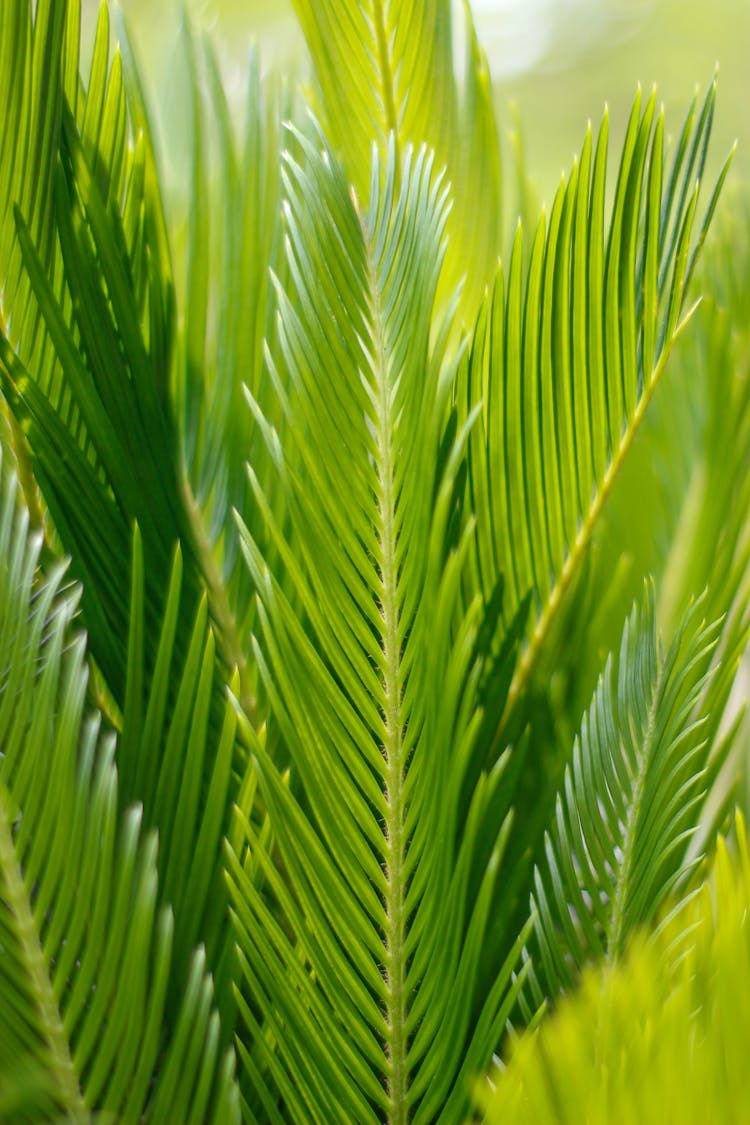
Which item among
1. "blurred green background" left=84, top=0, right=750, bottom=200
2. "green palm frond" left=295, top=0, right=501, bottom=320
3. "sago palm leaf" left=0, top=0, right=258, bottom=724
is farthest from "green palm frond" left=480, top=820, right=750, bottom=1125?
"blurred green background" left=84, top=0, right=750, bottom=200

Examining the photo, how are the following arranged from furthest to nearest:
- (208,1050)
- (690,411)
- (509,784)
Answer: (690,411)
(509,784)
(208,1050)

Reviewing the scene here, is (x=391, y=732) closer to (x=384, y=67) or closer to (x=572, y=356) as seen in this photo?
(x=572, y=356)

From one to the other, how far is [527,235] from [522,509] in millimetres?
302

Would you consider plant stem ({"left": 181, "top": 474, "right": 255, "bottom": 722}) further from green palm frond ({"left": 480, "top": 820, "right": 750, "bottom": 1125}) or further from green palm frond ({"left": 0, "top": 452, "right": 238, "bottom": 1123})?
green palm frond ({"left": 480, "top": 820, "right": 750, "bottom": 1125})

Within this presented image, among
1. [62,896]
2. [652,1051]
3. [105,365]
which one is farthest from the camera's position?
[105,365]

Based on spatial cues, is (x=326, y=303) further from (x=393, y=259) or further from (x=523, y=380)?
(x=523, y=380)

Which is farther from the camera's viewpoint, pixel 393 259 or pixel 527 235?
pixel 527 235

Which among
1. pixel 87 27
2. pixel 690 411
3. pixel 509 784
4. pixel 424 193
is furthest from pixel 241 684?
pixel 87 27

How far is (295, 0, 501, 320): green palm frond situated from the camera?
0.68 meters

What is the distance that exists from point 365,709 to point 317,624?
5cm

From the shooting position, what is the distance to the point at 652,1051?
1.04 feet

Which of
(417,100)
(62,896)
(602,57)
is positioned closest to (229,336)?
(417,100)

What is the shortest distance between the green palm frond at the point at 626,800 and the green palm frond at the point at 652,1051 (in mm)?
180

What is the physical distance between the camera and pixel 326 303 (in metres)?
0.53
